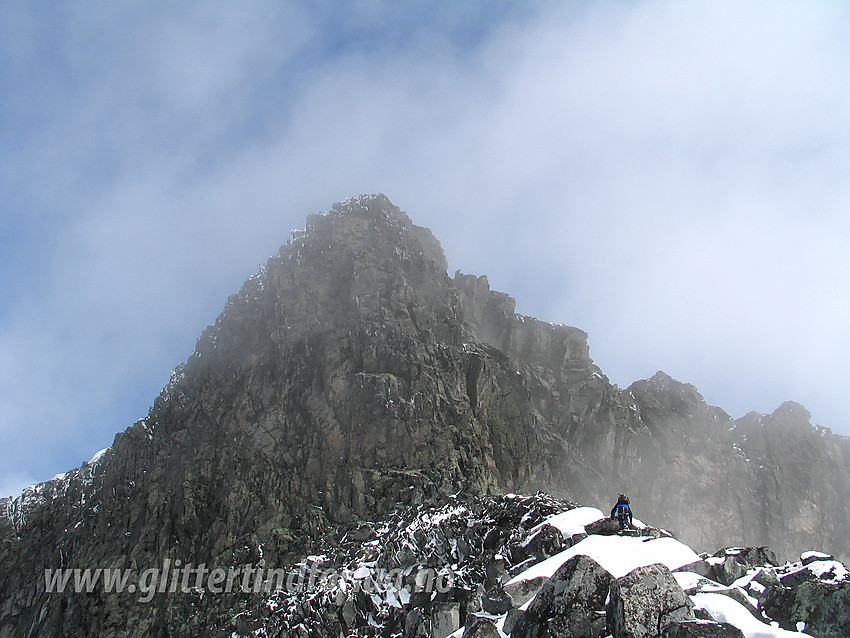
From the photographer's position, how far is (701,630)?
1533cm

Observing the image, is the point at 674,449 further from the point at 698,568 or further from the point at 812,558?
the point at 698,568

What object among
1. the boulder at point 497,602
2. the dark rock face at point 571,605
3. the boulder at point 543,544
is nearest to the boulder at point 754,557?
the boulder at point 543,544

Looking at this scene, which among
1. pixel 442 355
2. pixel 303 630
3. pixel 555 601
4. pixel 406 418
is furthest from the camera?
pixel 442 355

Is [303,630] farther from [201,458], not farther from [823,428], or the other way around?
[823,428]

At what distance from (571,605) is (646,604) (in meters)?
2.98

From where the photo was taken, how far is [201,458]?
58.3 m

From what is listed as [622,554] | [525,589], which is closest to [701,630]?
[622,554]

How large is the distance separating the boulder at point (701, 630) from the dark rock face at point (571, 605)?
2514mm

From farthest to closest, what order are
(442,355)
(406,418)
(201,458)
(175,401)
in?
(175,401) < (442,355) < (201,458) < (406,418)

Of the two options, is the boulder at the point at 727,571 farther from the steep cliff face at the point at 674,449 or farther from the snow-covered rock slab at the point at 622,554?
the steep cliff face at the point at 674,449

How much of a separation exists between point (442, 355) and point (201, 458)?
88.1ft

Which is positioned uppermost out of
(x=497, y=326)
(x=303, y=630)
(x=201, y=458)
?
(x=497, y=326)

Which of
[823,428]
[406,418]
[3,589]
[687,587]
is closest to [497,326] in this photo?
[406,418]

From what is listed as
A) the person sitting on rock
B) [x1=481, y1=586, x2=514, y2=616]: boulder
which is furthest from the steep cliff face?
[x1=481, y1=586, x2=514, y2=616]: boulder
